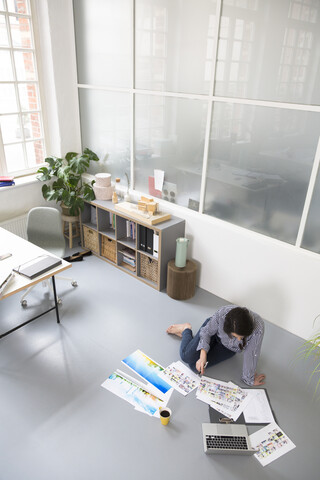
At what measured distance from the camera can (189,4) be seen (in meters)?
3.21

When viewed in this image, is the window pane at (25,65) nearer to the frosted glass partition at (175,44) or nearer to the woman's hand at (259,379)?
the frosted glass partition at (175,44)

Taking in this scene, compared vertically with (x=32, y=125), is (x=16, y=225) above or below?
below

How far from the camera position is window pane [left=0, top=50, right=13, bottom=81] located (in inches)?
164

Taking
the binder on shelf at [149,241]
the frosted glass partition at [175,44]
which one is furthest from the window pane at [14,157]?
the binder on shelf at [149,241]

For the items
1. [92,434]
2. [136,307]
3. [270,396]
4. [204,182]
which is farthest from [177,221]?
[92,434]

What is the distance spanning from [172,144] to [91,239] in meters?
1.76

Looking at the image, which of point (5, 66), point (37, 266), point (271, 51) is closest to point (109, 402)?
point (37, 266)

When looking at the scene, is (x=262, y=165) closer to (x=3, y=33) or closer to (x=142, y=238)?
(x=142, y=238)

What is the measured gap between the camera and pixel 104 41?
410cm

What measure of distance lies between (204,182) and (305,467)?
2.59 meters

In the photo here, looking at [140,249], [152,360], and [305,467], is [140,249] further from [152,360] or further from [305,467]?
[305,467]

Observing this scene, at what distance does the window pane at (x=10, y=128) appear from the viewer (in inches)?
172

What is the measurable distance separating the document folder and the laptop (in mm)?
1758

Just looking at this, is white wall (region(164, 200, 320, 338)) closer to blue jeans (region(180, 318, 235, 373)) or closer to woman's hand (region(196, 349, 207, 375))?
blue jeans (region(180, 318, 235, 373))
